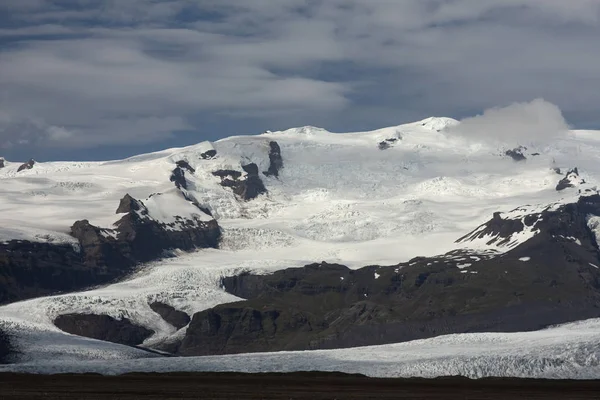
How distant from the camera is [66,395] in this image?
609ft

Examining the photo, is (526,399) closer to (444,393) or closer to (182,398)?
(444,393)

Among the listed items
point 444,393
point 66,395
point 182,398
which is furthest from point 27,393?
point 444,393

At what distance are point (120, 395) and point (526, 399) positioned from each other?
56.8 metres

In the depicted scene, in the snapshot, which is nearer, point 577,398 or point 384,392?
point 577,398

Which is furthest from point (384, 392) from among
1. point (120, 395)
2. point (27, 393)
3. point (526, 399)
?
point (27, 393)

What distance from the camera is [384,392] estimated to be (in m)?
199

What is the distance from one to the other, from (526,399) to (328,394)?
29.3 m

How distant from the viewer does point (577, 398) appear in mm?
181750

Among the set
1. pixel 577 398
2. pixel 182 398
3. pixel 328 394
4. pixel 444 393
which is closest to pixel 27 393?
pixel 182 398

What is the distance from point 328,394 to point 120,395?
30.3m

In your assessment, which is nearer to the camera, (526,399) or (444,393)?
(526,399)

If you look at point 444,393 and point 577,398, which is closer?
point 577,398

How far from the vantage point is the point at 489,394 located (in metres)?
194

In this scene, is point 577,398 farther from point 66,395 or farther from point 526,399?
point 66,395
